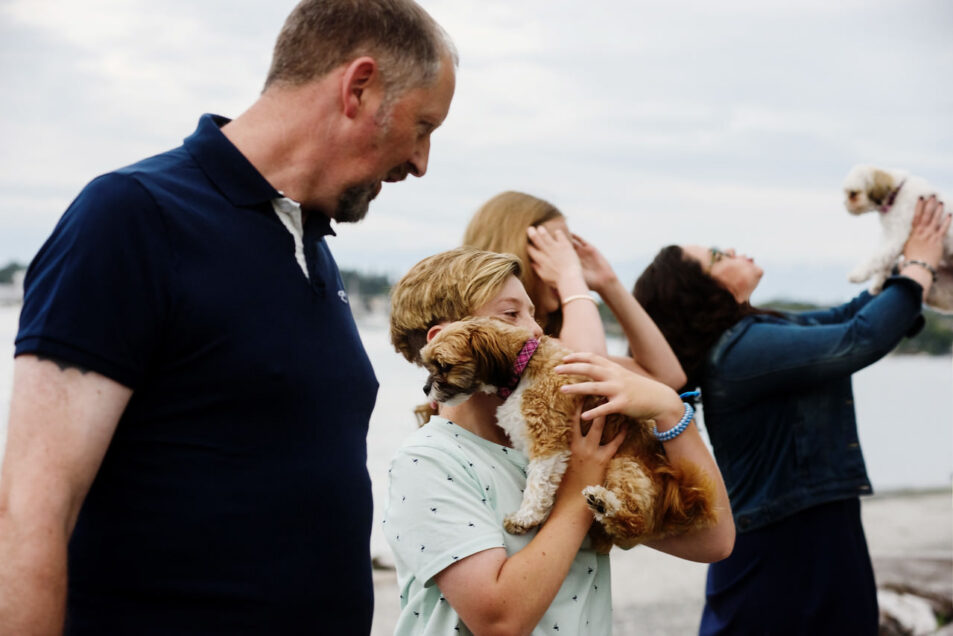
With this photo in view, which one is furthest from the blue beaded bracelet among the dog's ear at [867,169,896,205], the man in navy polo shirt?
the dog's ear at [867,169,896,205]

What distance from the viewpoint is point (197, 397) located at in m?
1.42

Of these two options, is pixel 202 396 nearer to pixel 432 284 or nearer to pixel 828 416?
pixel 432 284

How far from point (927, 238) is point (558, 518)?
109 inches

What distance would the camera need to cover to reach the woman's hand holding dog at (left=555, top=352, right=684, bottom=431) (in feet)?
5.72

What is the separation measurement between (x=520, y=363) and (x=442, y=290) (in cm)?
28

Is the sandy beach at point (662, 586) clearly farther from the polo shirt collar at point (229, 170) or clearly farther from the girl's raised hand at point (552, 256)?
the polo shirt collar at point (229, 170)

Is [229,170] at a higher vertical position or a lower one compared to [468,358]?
higher

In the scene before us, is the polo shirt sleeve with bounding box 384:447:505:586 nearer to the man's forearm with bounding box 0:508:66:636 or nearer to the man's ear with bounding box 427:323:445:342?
the man's ear with bounding box 427:323:445:342

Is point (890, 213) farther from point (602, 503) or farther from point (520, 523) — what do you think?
point (520, 523)

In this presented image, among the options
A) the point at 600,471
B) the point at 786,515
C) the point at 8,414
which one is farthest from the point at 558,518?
the point at 786,515

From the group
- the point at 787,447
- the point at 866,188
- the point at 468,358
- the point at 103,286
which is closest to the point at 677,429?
the point at 468,358

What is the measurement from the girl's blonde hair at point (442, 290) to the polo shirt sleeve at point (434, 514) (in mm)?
313

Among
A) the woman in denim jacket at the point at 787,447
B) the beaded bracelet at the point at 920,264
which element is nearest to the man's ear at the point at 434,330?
the woman in denim jacket at the point at 787,447

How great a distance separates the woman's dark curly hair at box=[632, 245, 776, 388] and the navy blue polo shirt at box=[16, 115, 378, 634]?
2102mm
